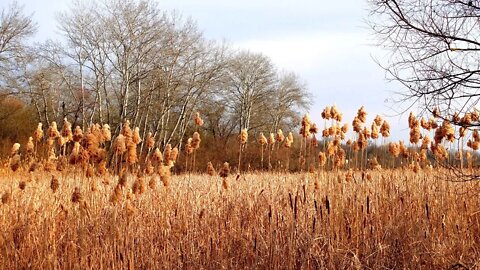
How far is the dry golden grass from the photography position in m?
3.80

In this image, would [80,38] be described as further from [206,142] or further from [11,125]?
[206,142]

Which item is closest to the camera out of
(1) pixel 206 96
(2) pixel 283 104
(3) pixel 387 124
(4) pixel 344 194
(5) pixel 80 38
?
(4) pixel 344 194

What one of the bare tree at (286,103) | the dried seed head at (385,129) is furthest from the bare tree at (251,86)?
the dried seed head at (385,129)

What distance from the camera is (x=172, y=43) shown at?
24422 mm

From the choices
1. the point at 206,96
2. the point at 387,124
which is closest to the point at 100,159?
the point at 387,124

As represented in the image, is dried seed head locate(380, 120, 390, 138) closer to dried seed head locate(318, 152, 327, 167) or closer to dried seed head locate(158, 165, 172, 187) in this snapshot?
dried seed head locate(318, 152, 327, 167)

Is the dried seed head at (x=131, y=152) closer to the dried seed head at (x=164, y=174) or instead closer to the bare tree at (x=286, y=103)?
the dried seed head at (x=164, y=174)

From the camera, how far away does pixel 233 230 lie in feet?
14.3

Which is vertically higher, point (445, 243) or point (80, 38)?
point (80, 38)

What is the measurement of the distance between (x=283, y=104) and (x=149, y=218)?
106ft

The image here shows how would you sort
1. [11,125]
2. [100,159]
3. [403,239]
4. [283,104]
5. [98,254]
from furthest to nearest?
[283,104] → [11,125] → [403,239] → [100,159] → [98,254]

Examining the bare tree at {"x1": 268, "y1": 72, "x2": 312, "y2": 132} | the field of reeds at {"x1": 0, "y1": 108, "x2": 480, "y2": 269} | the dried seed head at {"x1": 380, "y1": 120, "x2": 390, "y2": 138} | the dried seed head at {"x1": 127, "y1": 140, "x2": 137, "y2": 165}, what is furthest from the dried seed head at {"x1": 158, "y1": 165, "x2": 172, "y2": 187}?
the bare tree at {"x1": 268, "y1": 72, "x2": 312, "y2": 132}

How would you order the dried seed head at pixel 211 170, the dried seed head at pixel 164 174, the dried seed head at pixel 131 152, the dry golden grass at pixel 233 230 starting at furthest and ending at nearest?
the dried seed head at pixel 211 170 → the dried seed head at pixel 164 174 → the dried seed head at pixel 131 152 → the dry golden grass at pixel 233 230

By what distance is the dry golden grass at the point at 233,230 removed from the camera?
12.5 ft
